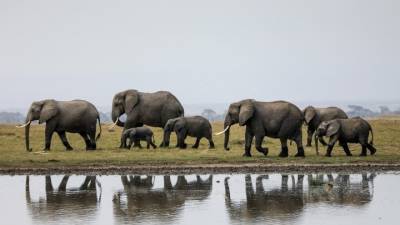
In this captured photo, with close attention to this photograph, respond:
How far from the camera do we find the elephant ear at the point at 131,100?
152 feet

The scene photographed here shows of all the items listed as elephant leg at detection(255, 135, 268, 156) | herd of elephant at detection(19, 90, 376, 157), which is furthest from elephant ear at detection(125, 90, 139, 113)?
elephant leg at detection(255, 135, 268, 156)

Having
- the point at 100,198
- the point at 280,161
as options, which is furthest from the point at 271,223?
the point at 280,161

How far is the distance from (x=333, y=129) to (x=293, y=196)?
11523 mm

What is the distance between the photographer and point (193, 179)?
31.7 meters

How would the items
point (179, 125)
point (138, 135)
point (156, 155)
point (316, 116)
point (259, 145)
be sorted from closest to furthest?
point (259, 145), point (156, 155), point (179, 125), point (138, 135), point (316, 116)

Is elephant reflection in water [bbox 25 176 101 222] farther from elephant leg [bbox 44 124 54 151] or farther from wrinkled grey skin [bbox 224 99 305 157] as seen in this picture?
elephant leg [bbox 44 124 54 151]

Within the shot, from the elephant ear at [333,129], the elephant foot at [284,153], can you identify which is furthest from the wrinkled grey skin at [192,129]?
the elephant ear at [333,129]

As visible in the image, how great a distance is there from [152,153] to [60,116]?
224 inches

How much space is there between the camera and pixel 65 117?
4328cm

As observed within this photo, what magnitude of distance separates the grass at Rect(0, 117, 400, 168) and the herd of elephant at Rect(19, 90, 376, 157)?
0.71 metres

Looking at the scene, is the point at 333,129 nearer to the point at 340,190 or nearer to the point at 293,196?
the point at 340,190

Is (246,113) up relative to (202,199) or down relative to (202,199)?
up

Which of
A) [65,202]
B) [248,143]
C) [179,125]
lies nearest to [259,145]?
[248,143]

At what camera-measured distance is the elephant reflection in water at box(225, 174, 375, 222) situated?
24.1 meters
